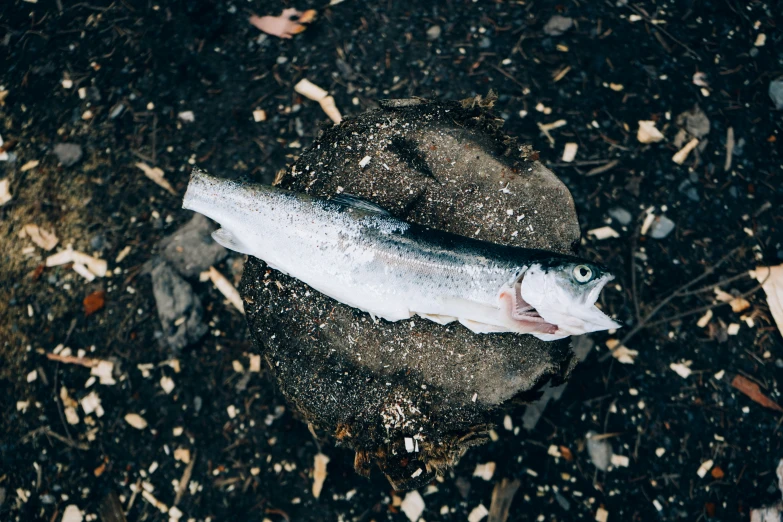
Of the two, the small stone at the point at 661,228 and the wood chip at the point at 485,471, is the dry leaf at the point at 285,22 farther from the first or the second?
the wood chip at the point at 485,471

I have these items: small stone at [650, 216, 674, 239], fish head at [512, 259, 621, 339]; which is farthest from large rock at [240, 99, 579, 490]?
small stone at [650, 216, 674, 239]

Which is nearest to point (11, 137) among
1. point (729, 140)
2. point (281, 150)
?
point (281, 150)

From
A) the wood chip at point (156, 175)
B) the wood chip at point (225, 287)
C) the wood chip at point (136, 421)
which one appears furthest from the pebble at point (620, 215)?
the wood chip at point (136, 421)

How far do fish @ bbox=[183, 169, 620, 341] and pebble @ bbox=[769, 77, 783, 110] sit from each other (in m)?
3.44

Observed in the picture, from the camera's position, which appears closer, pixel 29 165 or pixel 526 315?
pixel 526 315

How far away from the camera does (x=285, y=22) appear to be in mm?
4695

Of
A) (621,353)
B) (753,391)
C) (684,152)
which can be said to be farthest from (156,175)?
(753,391)

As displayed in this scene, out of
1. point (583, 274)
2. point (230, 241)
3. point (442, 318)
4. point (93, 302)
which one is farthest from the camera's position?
point (93, 302)

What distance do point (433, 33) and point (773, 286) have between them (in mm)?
3850

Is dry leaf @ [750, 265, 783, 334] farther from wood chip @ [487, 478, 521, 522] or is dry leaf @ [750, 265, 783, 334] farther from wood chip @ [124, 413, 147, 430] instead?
wood chip @ [124, 413, 147, 430]

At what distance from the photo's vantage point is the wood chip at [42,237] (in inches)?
168

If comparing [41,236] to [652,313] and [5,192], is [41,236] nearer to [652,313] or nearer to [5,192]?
[5,192]

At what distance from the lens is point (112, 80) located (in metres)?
4.61

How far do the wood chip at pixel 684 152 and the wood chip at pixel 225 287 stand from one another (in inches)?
164
